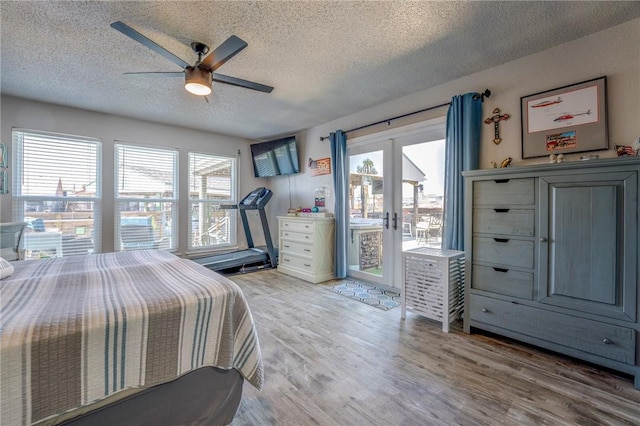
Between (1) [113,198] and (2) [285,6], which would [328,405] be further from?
(1) [113,198]

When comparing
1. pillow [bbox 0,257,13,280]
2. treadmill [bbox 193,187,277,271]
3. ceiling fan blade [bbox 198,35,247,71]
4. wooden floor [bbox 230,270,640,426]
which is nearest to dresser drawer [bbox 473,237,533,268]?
wooden floor [bbox 230,270,640,426]

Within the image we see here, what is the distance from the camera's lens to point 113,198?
427 centimetres

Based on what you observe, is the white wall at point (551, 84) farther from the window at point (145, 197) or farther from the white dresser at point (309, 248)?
the window at point (145, 197)

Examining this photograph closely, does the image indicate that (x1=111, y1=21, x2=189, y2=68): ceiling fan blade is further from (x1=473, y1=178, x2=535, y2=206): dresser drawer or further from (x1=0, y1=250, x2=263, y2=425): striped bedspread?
(x1=473, y1=178, x2=535, y2=206): dresser drawer

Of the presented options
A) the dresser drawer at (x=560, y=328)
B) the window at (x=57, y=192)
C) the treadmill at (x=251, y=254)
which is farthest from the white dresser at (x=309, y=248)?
the window at (x=57, y=192)

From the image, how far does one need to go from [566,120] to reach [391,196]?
190 cm

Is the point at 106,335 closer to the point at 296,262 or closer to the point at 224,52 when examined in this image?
the point at 224,52

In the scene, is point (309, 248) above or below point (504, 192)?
below

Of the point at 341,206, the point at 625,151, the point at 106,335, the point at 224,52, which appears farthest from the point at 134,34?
the point at 625,151

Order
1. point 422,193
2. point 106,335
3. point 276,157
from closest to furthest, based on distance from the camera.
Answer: point 106,335 → point 422,193 → point 276,157

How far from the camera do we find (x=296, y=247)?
448 centimetres

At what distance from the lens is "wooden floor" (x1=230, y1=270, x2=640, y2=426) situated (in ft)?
4.94

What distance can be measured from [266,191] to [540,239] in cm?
404

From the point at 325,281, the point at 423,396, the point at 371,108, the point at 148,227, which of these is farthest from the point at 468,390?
the point at 148,227
